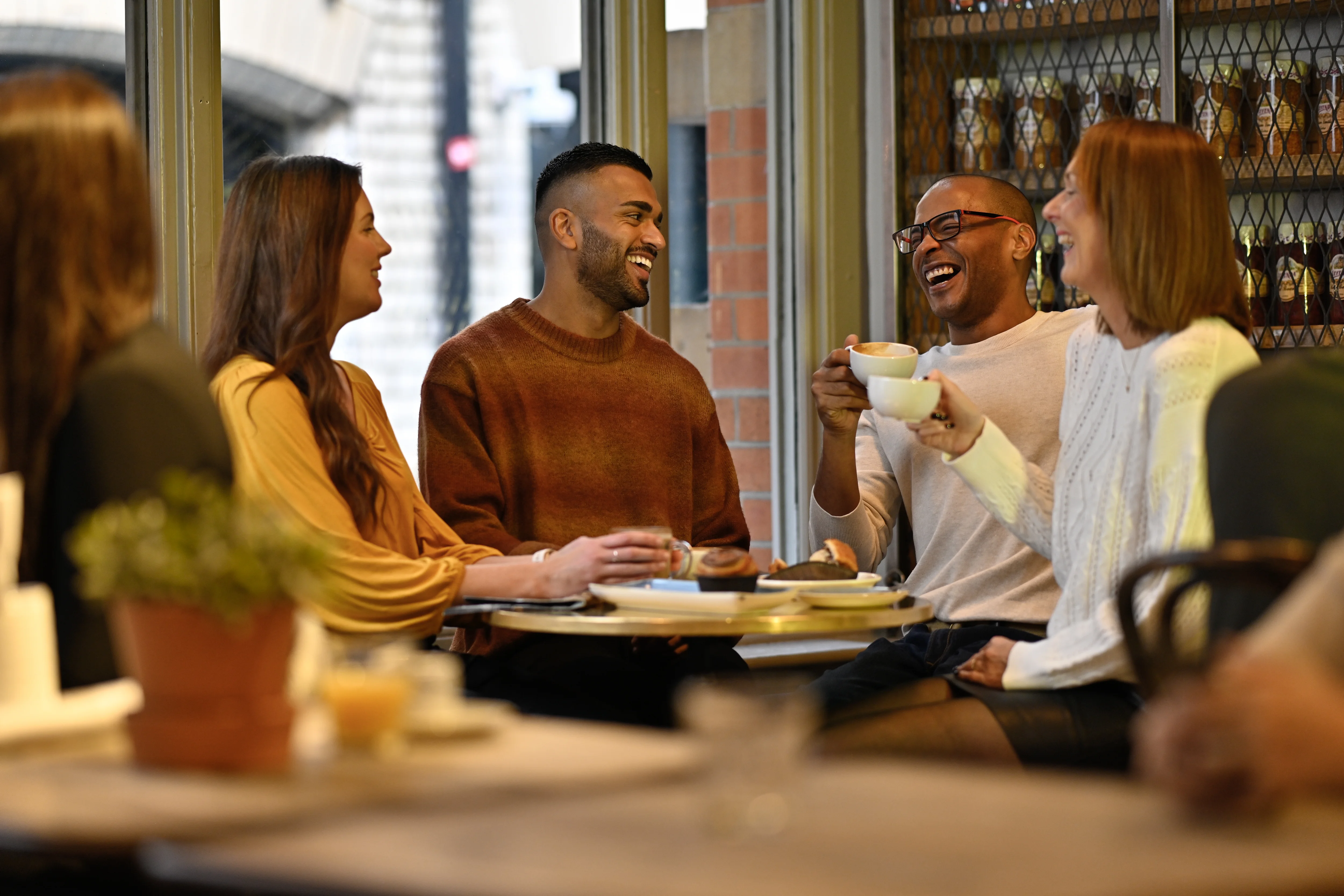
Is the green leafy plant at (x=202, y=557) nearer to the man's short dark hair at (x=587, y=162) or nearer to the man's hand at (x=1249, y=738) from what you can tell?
the man's hand at (x=1249, y=738)

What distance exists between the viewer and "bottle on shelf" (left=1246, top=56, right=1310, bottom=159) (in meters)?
3.29

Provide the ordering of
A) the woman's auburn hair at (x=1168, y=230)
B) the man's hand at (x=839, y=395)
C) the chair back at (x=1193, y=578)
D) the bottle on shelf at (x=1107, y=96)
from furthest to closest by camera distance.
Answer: the bottle on shelf at (x=1107, y=96) < the man's hand at (x=839, y=395) < the woman's auburn hair at (x=1168, y=230) < the chair back at (x=1193, y=578)

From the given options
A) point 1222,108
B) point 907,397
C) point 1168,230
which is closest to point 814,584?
point 907,397

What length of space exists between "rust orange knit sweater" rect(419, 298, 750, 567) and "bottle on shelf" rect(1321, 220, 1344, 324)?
1359mm

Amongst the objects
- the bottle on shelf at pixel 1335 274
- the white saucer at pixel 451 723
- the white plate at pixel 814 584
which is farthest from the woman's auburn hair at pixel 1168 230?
the white saucer at pixel 451 723

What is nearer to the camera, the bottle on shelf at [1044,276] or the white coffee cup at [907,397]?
the white coffee cup at [907,397]

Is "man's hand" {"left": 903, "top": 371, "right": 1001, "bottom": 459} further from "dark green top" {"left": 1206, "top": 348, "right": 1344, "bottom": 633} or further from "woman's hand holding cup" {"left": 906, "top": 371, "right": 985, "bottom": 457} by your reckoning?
"dark green top" {"left": 1206, "top": 348, "right": 1344, "bottom": 633}

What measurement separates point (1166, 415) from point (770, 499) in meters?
1.67

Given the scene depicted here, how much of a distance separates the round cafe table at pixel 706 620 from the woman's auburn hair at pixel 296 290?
378mm

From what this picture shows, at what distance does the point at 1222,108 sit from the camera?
3324 mm

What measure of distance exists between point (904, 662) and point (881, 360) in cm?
61

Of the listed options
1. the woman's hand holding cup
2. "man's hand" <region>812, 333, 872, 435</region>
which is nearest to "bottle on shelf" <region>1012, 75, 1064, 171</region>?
"man's hand" <region>812, 333, 872, 435</region>

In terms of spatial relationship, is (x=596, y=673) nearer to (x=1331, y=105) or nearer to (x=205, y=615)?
(x=205, y=615)

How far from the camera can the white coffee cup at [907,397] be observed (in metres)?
2.41
